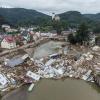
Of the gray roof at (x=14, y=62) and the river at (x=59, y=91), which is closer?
the river at (x=59, y=91)

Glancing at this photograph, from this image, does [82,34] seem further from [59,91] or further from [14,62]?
[59,91]

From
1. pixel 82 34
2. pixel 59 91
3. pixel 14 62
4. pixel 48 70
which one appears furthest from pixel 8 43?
pixel 59 91

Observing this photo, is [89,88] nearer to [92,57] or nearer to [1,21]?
[92,57]

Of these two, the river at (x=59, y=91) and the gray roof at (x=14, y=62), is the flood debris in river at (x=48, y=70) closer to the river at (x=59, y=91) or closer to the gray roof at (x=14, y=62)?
the gray roof at (x=14, y=62)

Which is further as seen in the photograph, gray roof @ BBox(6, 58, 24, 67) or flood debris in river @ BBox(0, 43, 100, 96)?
gray roof @ BBox(6, 58, 24, 67)

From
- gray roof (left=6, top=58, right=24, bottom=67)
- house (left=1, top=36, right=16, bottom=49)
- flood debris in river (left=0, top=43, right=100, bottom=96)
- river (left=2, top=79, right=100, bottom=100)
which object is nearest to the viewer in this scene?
river (left=2, top=79, right=100, bottom=100)

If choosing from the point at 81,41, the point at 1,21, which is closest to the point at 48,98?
the point at 81,41

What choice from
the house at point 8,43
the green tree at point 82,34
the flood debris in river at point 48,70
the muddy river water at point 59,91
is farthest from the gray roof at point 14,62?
the green tree at point 82,34

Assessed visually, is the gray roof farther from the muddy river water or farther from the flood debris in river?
the muddy river water

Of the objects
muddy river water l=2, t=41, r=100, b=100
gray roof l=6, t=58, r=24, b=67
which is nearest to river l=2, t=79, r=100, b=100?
muddy river water l=2, t=41, r=100, b=100
